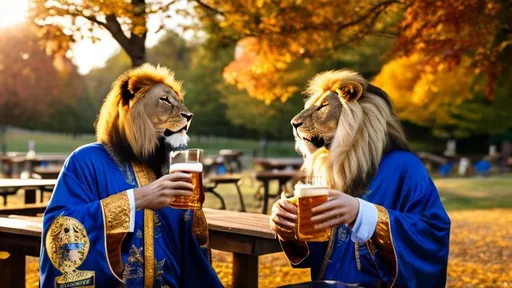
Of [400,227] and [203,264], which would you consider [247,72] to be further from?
[400,227]

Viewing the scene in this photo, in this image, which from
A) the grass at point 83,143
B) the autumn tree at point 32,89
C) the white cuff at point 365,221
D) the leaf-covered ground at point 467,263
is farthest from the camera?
the grass at point 83,143

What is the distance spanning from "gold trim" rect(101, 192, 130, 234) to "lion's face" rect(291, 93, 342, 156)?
2.81 feet

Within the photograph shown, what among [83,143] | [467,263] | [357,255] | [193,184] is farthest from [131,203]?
[83,143]

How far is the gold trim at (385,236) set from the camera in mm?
2857

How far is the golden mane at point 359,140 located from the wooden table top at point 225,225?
4.62ft

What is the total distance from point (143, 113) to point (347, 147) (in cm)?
109

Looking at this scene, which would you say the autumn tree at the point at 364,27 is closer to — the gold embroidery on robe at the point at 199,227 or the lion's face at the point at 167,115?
the lion's face at the point at 167,115

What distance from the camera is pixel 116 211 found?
323 cm

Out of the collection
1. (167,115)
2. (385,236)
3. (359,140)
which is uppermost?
(167,115)

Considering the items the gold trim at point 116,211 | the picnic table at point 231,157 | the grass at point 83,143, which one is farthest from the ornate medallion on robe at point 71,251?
the grass at point 83,143

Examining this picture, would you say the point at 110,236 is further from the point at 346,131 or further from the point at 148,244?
the point at 346,131

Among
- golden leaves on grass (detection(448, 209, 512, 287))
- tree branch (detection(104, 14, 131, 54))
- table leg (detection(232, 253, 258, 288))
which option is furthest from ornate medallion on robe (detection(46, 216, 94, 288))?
tree branch (detection(104, 14, 131, 54))

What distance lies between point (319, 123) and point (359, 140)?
8.6 inches

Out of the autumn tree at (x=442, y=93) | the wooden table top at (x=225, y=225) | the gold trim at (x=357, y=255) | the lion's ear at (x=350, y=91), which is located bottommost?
the wooden table top at (x=225, y=225)
